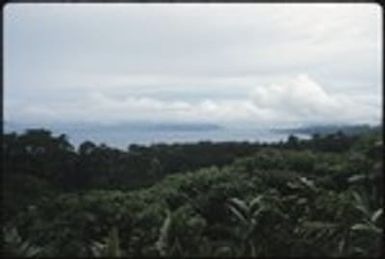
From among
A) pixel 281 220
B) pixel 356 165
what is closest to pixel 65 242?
pixel 281 220

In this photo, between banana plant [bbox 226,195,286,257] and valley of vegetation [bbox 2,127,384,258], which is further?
valley of vegetation [bbox 2,127,384,258]

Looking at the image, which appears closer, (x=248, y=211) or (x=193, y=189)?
(x=248, y=211)

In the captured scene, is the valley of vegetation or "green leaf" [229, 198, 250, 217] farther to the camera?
"green leaf" [229, 198, 250, 217]

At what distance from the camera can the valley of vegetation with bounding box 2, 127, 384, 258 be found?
8.68 meters

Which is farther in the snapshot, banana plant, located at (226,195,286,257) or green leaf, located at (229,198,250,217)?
green leaf, located at (229,198,250,217)

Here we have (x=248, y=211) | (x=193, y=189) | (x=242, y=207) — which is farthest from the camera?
(x=193, y=189)

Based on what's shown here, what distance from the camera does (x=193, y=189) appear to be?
43.0ft

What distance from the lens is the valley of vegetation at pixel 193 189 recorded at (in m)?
8.68

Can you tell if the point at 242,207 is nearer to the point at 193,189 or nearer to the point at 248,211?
the point at 248,211

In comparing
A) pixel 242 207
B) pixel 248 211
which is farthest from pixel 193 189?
pixel 248 211

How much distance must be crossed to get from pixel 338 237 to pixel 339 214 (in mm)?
811

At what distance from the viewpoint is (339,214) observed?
925cm

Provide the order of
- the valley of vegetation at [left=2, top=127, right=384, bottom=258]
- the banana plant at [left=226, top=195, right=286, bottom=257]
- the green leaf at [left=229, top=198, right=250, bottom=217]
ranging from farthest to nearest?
the green leaf at [left=229, top=198, right=250, bottom=217] < the valley of vegetation at [left=2, top=127, right=384, bottom=258] < the banana plant at [left=226, top=195, right=286, bottom=257]

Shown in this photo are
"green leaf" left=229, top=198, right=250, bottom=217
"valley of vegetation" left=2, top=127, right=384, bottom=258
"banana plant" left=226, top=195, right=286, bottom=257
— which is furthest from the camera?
"green leaf" left=229, top=198, right=250, bottom=217
